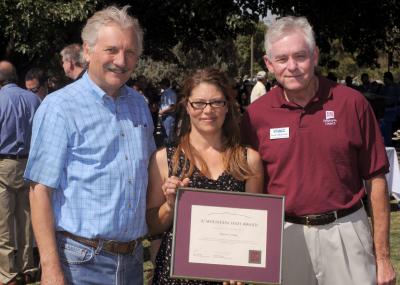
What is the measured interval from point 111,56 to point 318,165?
119 centimetres

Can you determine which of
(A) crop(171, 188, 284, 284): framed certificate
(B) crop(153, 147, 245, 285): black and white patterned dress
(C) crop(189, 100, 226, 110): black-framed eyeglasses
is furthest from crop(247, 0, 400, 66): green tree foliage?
(A) crop(171, 188, 284, 284): framed certificate

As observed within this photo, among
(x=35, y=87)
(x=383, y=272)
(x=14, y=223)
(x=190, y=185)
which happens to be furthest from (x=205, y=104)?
(x=35, y=87)

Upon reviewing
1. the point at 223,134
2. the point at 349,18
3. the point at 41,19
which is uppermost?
the point at 349,18

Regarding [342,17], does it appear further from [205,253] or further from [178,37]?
[205,253]

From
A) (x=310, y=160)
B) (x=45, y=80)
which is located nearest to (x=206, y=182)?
(x=310, y=160)

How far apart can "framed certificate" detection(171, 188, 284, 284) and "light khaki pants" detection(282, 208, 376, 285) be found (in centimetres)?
33

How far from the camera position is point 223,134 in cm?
359

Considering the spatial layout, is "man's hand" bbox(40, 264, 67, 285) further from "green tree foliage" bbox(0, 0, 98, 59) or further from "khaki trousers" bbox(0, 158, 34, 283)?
"green tree foliage" bbox(0, 0, 98, 59)

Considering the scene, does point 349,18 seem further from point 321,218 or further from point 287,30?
point 321,218

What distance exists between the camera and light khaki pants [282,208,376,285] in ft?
11.8

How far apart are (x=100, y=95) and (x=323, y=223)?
1335 mm

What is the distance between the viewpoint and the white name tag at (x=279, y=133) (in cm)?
357

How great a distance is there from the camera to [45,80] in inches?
324

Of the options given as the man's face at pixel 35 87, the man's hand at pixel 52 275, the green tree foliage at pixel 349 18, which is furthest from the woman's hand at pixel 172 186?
the green tree foliage at pixel 349 18
